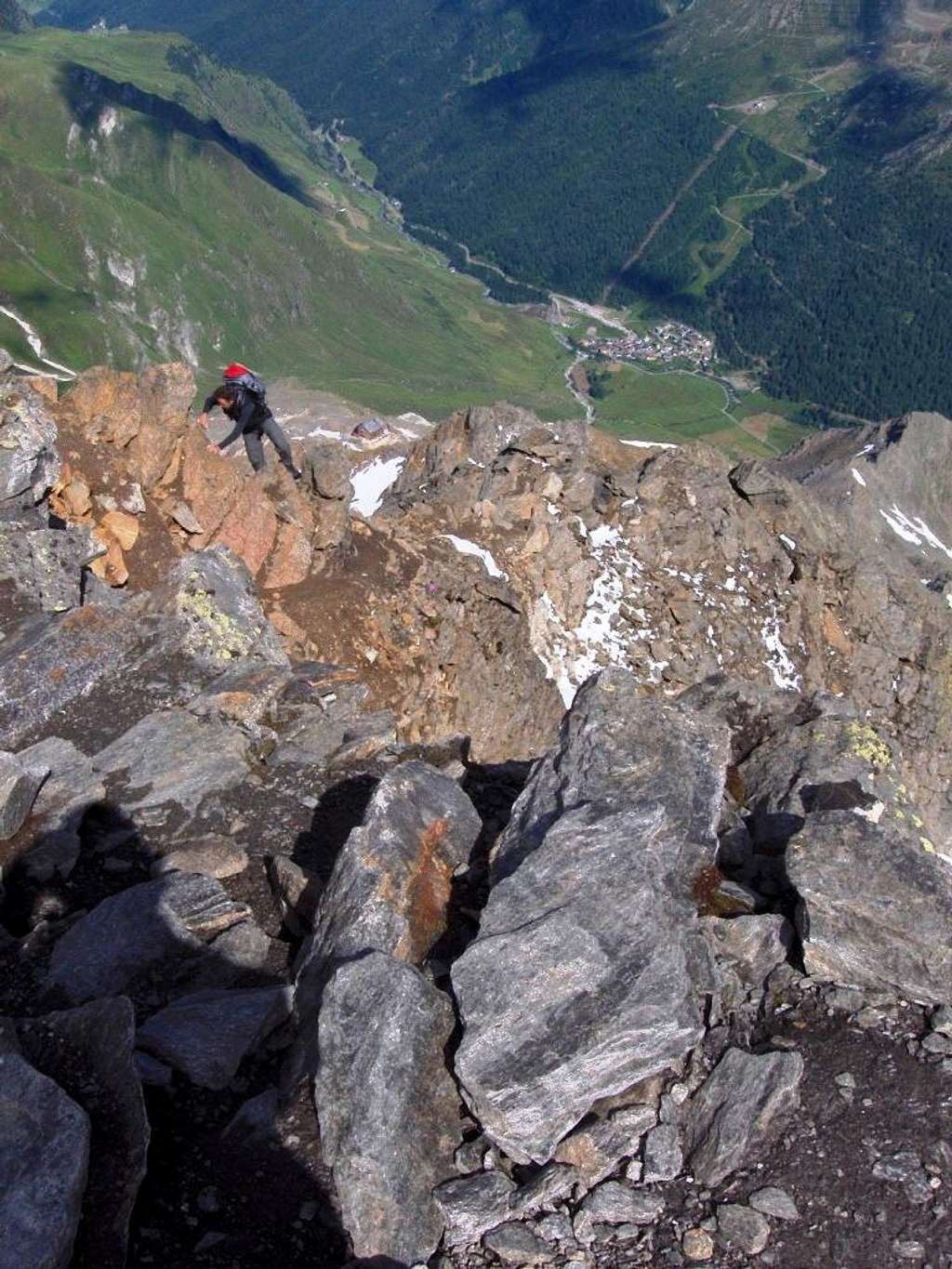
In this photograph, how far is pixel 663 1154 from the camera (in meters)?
10.7

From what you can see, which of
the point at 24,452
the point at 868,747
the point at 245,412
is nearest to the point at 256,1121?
the point at 868,747

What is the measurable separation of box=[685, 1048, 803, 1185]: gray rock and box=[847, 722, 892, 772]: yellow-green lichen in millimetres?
8267

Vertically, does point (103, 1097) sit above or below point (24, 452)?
above

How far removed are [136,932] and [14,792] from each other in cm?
359

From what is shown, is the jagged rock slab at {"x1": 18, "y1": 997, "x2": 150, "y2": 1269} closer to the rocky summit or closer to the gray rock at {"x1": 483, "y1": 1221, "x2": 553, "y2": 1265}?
the rocky summit

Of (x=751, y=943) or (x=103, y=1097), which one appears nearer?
(x=103, y=1097)

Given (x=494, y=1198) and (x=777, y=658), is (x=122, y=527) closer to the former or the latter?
(x=494, y=1198)

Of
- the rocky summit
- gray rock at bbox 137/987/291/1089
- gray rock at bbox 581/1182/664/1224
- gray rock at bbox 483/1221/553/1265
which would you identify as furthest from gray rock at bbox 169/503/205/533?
gray rock at bbox 581/1182/664/1224

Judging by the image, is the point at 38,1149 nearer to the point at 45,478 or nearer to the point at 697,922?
the point at 697,922

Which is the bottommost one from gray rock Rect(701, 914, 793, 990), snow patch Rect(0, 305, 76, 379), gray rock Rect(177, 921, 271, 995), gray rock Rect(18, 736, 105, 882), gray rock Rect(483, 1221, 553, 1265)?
snow patch Rect(0, 305, 76, 379)

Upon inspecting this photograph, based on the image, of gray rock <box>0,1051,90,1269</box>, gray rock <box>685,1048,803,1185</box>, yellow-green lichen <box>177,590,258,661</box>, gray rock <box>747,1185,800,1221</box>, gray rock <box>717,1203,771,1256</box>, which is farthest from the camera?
yellow-green lichen <box>177,590,258,661</box>

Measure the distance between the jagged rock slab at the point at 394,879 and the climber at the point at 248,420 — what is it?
1822 centimetres

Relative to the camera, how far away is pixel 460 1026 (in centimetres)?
1168

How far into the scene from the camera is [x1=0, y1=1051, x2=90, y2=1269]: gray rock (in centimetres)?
925
